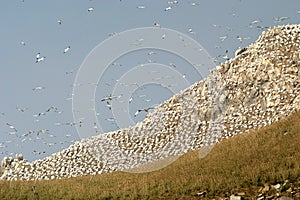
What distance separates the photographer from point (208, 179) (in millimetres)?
18734

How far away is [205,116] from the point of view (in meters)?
46.8

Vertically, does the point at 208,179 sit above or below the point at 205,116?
below

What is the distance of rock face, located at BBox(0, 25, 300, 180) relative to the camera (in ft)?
136

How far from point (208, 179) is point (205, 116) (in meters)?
28.3

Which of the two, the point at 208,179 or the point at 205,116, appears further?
the point at 205,116

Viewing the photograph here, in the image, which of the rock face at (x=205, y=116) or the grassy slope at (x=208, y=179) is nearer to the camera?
the grassy slope at (x=208, y=179)

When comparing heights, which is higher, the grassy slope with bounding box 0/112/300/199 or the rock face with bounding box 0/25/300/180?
the rock face with bounding box 0/25/300/180

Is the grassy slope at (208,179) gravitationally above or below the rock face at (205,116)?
below

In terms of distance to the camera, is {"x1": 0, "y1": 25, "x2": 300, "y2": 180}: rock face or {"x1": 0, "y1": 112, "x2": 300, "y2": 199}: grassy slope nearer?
{"x1": 0, "y1": 112, "x2": 300, "y2": 199}: grassy slope

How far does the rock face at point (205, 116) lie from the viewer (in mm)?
41562

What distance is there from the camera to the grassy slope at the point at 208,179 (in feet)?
58.4

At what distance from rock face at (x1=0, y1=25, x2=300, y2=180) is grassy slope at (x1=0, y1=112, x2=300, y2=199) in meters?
14.2

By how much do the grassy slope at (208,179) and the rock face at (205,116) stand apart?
46.5 ft

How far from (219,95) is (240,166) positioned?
28.7m
